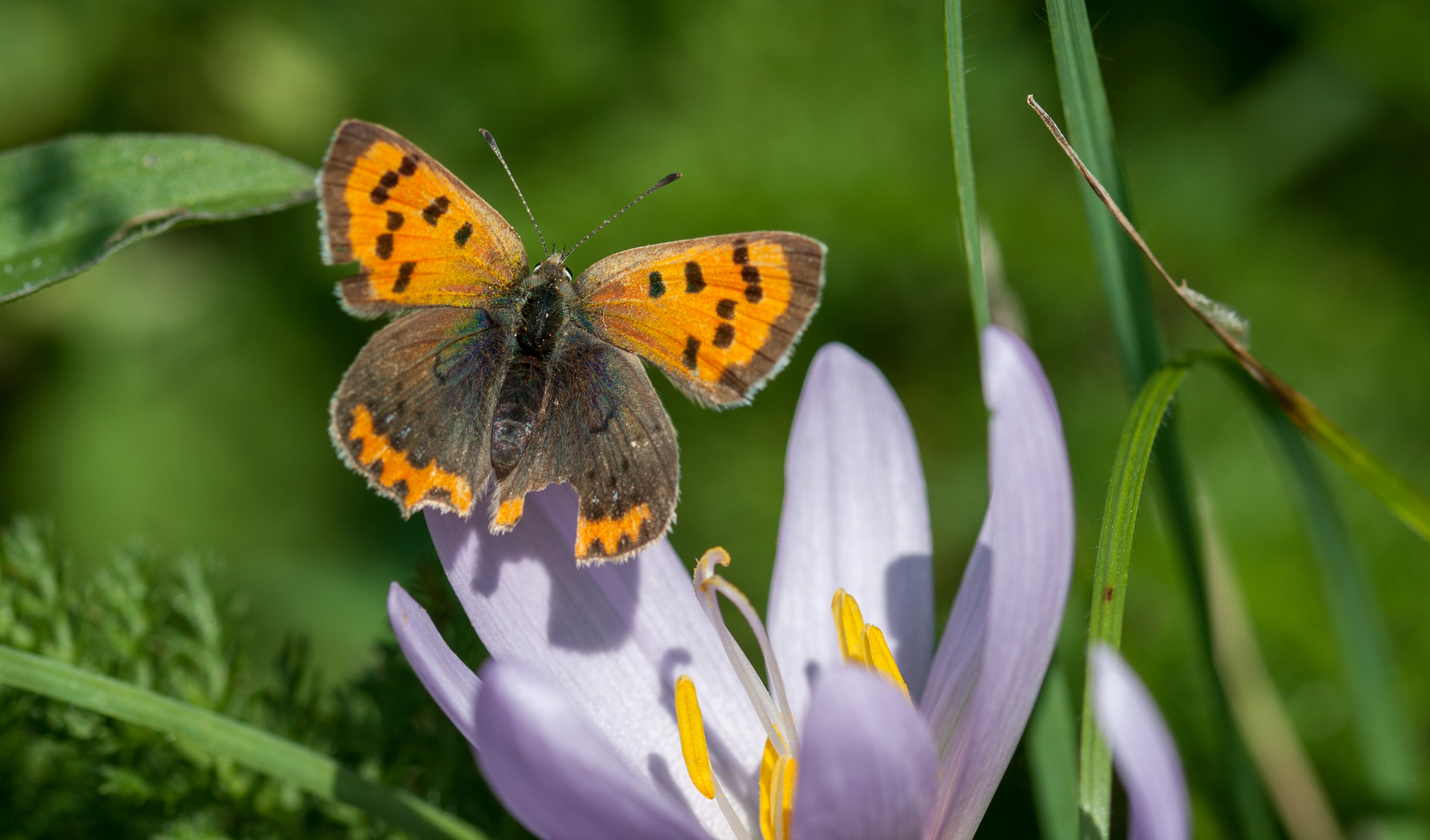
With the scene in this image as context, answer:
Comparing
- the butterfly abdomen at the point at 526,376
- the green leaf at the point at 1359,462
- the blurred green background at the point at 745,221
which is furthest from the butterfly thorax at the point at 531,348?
the blurred green background at the point at 745,221

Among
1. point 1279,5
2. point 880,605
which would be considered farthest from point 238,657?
point 1279,5

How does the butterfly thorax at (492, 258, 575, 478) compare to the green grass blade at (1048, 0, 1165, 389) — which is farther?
the butterfly thorax at (492, 258, 575, 478)

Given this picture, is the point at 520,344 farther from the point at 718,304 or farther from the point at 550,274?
the point at 718,304

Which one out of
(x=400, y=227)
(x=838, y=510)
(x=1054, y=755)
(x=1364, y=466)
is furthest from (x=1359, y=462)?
(x=400, y=227)

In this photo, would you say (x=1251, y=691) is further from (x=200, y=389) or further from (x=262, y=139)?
(x=262, y=139)

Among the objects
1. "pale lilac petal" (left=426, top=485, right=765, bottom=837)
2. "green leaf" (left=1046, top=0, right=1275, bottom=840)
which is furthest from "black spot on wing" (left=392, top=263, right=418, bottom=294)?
"green leaf" (left=1046, top=0, right=1275, bottom=840)

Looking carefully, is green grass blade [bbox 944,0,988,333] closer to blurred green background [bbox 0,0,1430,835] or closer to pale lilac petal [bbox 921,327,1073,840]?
pale lilac petal [bbox 921,327,1073,840]

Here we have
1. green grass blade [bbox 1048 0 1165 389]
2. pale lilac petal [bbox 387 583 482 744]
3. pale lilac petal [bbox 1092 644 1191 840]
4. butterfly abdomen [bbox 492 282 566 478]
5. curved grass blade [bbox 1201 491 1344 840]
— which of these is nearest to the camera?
pale lilac petal [bbox 1092 644 1191 840]
